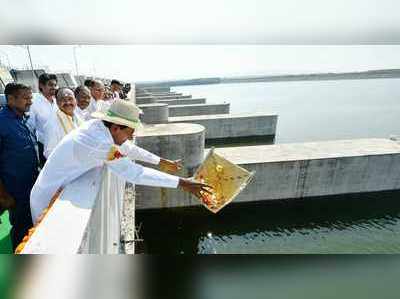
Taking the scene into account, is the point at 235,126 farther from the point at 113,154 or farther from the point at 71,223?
the point at 71,223

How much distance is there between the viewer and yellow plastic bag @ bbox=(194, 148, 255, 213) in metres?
3.84

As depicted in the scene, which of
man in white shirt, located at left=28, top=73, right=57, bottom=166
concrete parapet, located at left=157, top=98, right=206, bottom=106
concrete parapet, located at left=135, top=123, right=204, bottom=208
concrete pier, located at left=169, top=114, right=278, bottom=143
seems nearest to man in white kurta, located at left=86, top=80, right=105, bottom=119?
man in white shirt, located at left=28, top=73, right=57, bottom=166

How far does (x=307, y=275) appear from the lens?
55 cm

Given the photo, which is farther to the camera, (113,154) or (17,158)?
(17,158)

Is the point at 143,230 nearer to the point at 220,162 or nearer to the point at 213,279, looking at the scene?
the point at 220,162

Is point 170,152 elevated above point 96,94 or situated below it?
below

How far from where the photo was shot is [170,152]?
12789 millimetres

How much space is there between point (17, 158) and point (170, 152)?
9.39 metres

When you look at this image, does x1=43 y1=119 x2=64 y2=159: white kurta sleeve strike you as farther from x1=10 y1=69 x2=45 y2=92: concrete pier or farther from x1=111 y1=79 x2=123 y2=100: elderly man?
x1=10 y1=69 x2=45 y2=92: concrete pier

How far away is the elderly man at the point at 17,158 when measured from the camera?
338cm

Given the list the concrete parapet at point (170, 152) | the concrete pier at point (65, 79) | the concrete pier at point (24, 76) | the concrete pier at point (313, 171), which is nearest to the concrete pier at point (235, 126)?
the concrete pier at point (313, 171)

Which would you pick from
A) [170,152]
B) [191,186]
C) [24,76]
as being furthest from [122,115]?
[24,76]

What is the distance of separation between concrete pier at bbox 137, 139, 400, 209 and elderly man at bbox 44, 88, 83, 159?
338 inches

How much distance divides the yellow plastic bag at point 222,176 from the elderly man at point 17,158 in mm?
2133
